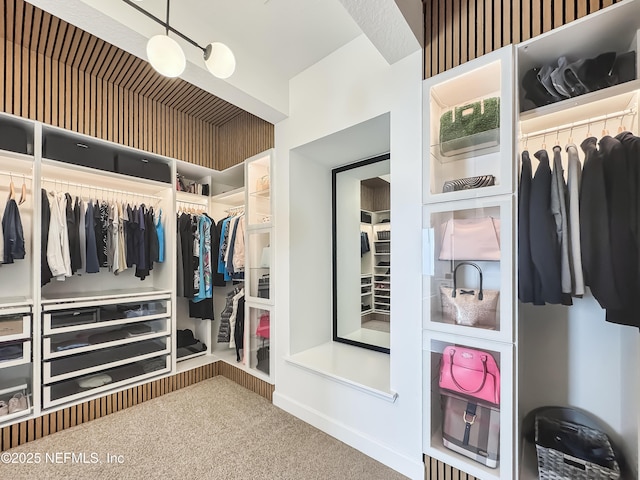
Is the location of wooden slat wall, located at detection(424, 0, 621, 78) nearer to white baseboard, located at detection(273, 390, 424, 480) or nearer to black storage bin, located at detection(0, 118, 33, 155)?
white baseboard, located at detection(273, 390, 424, 480)

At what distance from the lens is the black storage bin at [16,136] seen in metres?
2.10

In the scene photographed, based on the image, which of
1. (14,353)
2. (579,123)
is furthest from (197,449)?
(579,123)

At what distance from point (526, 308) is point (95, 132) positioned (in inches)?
149

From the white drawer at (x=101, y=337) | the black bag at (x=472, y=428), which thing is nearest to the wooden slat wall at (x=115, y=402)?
the white drawer at (x=101, y=337)

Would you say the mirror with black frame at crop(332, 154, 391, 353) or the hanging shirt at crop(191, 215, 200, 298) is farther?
the hanging shirt at crop(191, 215, 200, 298)

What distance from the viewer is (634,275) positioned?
4.00ft

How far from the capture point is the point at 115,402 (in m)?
2.52

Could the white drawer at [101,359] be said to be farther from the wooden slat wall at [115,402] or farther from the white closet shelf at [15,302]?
the white closet shelf at [15,302]

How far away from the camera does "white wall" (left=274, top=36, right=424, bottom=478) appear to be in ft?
5.92

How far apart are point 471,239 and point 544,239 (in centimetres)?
35

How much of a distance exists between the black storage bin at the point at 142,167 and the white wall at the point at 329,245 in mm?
1314

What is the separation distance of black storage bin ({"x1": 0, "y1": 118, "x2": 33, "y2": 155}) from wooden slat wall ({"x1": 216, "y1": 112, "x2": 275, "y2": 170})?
1.64 meters

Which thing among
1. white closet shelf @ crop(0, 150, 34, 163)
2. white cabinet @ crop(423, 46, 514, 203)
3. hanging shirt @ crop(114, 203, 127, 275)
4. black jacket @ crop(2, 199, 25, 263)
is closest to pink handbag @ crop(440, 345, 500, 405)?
white cabinet @ crop(423, 46, 514, 203)

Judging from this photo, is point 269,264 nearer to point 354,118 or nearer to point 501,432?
point 354,118
